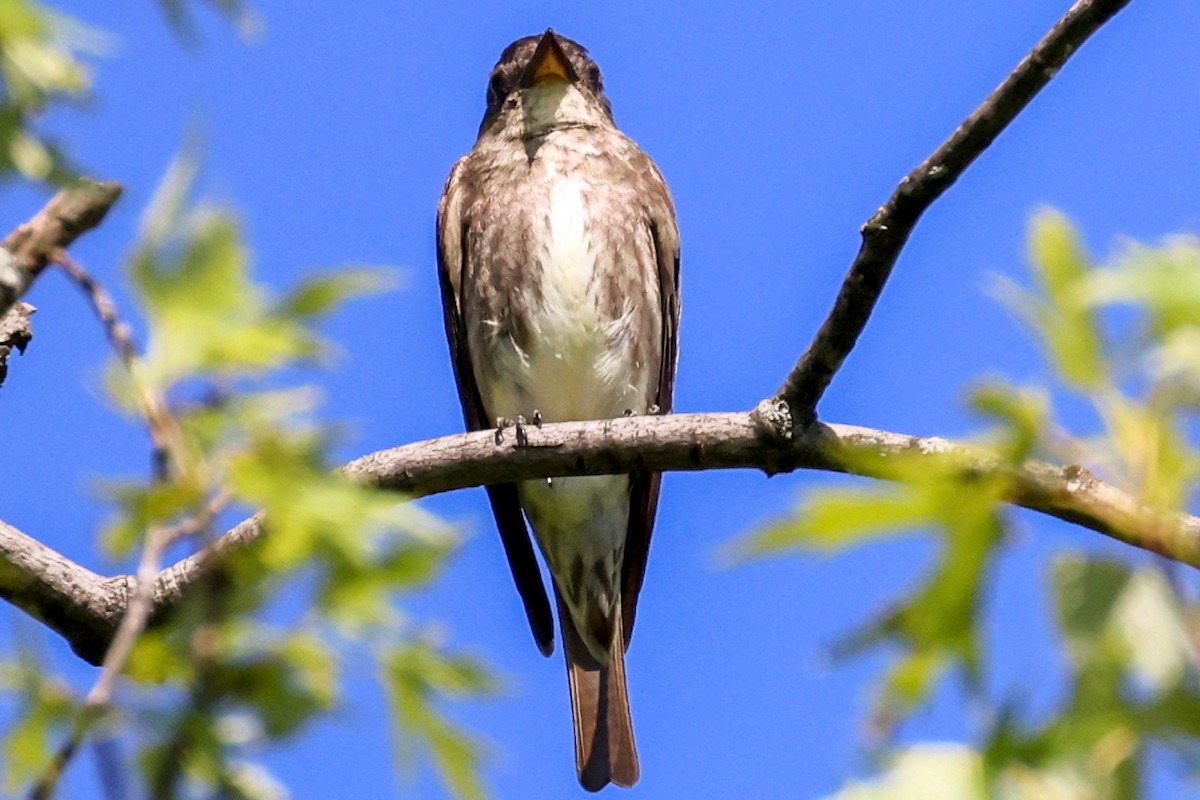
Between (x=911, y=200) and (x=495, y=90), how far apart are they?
182 inches

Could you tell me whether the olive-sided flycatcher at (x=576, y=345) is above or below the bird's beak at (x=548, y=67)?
below

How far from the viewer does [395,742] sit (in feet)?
6.70

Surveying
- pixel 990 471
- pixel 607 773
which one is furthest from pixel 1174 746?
pixel 607 773

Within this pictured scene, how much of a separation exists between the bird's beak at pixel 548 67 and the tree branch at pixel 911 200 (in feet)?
12.4

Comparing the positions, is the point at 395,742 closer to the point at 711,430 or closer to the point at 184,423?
the point at 184,423

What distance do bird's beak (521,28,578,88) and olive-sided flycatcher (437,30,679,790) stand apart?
1.56 feet

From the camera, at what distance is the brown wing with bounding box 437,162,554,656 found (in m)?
7.16

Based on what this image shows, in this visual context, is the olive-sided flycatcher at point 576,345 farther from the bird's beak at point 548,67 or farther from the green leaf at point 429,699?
the green leaf at point 429,699

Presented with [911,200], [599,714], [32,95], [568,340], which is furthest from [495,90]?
[32,95]

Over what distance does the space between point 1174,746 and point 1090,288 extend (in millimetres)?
475

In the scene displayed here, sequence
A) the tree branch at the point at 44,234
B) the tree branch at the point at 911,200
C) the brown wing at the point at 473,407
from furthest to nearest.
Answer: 1. the brown wing at the point at 473,407
2. the tree branch at the point at 911,200
3. the tree branch at the point at 44,234

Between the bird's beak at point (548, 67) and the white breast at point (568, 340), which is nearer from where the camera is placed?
the white breast at point (568, 340)

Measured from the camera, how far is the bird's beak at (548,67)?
27.0ft

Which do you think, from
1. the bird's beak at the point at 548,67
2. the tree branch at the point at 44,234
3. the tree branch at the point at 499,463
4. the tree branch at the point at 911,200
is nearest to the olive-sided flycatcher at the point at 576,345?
the bird's beak at the point at 548,67
